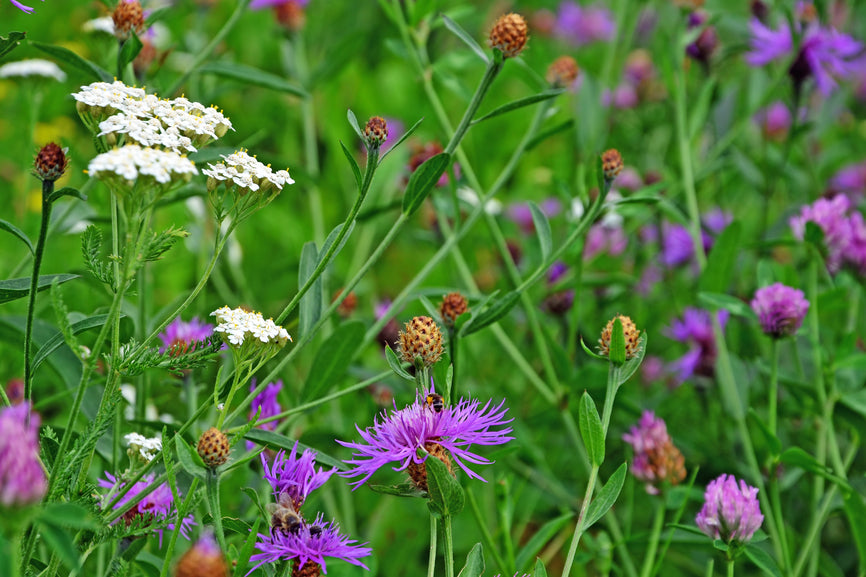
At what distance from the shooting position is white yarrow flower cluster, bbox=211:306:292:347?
0.66 m

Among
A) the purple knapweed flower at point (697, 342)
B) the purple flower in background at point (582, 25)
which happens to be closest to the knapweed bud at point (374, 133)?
the purple knapweed flower at point (697, 342)

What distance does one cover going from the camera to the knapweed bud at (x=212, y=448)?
1.99ft

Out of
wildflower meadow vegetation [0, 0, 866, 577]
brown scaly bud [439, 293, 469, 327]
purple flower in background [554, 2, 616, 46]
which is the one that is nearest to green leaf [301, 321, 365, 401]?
wildflower meadow vegetation [0, 0, 866, 577]

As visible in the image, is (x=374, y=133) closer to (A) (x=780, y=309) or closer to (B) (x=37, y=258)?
(B) (x=37, y=258)

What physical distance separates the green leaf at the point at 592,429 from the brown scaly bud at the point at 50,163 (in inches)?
16.2

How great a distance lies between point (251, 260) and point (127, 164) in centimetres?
121

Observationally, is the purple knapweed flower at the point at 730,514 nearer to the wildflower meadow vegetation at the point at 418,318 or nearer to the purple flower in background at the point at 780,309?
the wildflower meadow vegetation at the point at 418,318

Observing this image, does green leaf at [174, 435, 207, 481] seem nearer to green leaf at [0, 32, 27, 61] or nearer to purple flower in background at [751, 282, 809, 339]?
green leaf at [0, 32, 27, 61]

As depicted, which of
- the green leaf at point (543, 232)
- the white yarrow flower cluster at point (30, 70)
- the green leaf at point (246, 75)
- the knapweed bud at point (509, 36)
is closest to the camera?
the knapweed bud at point (509, 36)

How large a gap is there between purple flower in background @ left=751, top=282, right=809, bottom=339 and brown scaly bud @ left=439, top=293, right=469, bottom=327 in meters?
0.34

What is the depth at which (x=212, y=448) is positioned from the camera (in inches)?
23.9

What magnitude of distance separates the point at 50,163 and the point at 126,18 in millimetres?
281

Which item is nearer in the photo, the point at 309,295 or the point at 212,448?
the point at 212,448

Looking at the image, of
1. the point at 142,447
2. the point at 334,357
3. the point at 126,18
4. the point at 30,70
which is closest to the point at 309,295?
the point at 334,357
